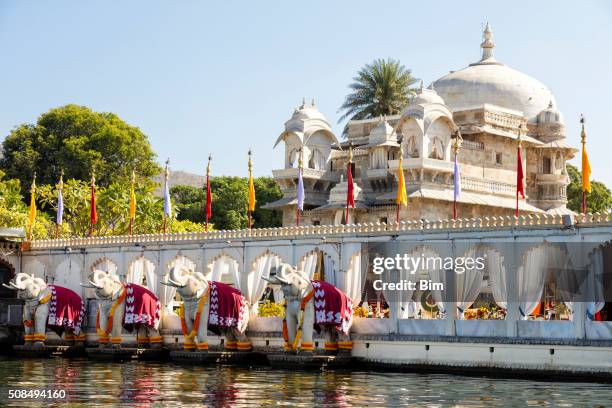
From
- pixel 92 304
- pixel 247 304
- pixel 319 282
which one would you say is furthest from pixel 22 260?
pixel 319 282

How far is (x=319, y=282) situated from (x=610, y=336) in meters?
7.85

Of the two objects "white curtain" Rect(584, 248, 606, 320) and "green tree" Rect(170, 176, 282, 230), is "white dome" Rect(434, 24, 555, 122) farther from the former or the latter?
"white curtain" Rect(584, 248, 606, 320)

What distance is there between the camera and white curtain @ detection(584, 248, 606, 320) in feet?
86.3

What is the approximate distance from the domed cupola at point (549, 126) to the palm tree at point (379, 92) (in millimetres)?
9098

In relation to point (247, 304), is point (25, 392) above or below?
below

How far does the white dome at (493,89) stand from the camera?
5359 centimetres

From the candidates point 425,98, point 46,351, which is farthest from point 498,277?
point 425,98

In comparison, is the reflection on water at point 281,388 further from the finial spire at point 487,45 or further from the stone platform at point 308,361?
the finial spire at point 487,45

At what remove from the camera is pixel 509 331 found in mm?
27516

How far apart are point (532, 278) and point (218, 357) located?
8.99 metres

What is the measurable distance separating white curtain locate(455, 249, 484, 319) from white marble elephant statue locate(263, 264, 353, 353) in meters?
2.96

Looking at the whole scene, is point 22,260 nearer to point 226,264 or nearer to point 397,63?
point 226,264

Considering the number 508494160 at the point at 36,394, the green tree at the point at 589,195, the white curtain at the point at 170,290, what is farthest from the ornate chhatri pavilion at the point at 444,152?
the number 508494160 at the point at 36,394

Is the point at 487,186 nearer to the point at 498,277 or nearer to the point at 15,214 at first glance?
the point at 15,214
